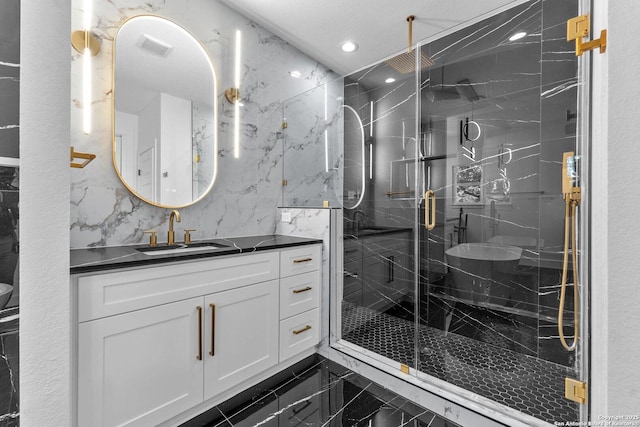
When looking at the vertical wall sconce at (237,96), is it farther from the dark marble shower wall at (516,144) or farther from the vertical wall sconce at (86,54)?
the dark marble shower wall at (516,144)

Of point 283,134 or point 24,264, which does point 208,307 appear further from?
point 283,134

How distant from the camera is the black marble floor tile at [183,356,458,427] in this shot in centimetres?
155

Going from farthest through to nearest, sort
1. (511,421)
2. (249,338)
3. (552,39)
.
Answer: (552,39), (249,338), (511,421)

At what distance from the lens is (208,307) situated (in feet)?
5.18

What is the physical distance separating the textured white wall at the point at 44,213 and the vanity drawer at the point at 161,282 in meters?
0.29

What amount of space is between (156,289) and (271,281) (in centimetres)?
70

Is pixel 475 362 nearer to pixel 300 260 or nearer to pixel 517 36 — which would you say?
pixel 300 260

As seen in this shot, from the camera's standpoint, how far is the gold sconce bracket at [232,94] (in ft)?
7.59

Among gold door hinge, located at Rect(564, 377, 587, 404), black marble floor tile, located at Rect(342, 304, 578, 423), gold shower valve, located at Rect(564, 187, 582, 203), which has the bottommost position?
black marble floor tile, located at Rect(342, 304, 578, 423)

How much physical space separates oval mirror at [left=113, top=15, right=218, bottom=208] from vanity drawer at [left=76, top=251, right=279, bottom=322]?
0.69m

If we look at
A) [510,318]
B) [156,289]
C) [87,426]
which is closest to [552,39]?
[510,318]

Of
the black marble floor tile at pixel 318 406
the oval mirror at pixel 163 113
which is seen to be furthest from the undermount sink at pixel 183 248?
the black marble floor tile at pixel 318 406

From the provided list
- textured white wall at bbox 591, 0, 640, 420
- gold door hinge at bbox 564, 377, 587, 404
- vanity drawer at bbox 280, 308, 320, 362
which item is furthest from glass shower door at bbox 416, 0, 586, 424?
textured white wall at bbox 591, 0, 640, 420

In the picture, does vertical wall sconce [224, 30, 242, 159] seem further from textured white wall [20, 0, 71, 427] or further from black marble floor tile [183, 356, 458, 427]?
black marble floor tile [183, 356, 458, 427]
